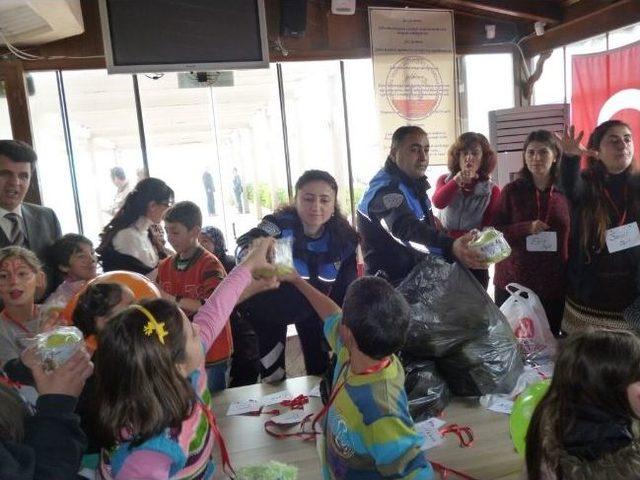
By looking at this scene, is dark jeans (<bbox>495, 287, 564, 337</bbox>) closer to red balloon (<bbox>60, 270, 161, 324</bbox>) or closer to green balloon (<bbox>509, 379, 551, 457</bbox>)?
green balloon (<bbox>509, 379, 551, 457</bbox>)

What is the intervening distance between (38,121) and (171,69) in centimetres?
128

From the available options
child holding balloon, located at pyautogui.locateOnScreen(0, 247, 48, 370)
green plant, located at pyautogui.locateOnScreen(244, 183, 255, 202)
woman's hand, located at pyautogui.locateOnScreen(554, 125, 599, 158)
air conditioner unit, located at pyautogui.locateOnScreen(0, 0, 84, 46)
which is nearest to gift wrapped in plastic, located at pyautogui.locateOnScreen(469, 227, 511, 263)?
woman's hand, located at pyautogui.locateOnScreen(554, 125, 599, 158)

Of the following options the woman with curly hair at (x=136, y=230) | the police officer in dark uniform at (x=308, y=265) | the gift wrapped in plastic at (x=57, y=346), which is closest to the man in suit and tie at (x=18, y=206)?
the woman with curly hair at (x=136, y=230)

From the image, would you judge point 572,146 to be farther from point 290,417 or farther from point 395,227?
point 290,417

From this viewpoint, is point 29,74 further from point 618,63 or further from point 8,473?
point 618,63

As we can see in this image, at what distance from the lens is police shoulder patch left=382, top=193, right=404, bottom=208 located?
2084 mm

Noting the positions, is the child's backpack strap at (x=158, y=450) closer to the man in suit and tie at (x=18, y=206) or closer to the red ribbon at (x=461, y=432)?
the red ribbon at (x=461, y=432)

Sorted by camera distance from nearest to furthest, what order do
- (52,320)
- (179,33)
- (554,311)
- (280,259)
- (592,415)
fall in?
(592,415), (52,320), (280,259), (554,311), (179,33)

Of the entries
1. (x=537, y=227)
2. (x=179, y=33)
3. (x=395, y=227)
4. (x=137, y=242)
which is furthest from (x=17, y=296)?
(x=537, y=227)

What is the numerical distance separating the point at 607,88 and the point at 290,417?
3145 mm

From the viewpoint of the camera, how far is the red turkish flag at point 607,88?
10.5 ft

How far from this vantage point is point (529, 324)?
213cm

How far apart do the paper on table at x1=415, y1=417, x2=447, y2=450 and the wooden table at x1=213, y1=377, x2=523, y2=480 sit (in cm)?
2

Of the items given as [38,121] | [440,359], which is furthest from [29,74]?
[440,359]
